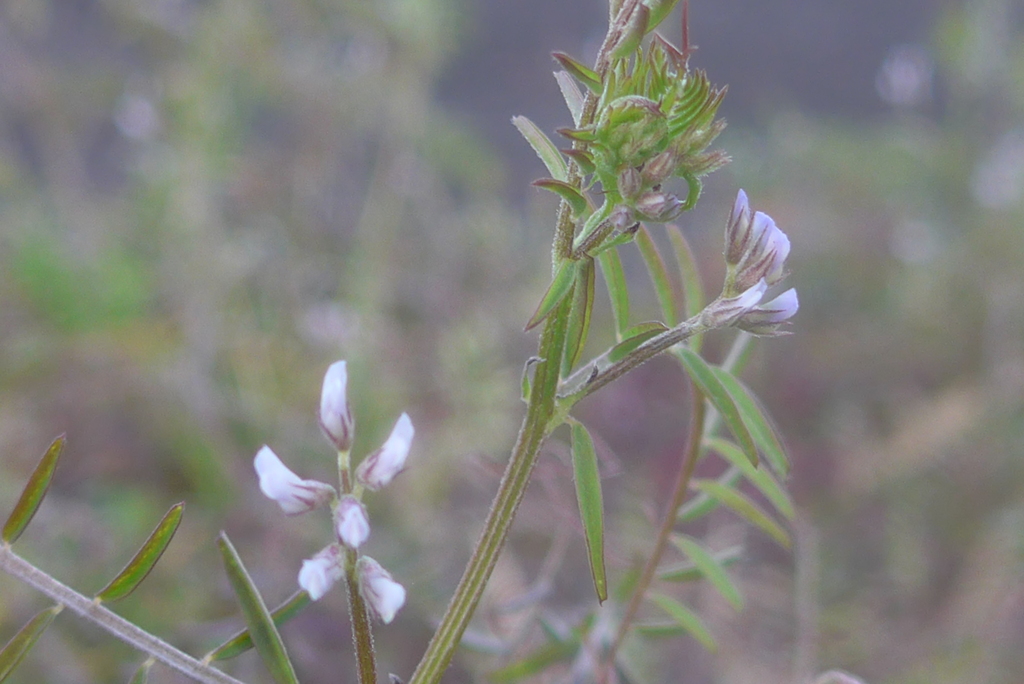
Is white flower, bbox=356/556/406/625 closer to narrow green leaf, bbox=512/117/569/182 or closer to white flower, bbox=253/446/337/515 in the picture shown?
white flower, bbox=253/446/337/515

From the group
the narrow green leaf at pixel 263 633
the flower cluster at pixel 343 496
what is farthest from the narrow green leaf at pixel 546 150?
the narrow green leaf at pixel 263 633

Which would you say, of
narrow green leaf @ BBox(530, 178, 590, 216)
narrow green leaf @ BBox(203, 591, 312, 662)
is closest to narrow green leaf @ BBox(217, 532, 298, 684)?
narrow green leaf @ BBox(203, 591, 312, 662)

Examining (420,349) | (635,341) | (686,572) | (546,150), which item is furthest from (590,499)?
(420,349)

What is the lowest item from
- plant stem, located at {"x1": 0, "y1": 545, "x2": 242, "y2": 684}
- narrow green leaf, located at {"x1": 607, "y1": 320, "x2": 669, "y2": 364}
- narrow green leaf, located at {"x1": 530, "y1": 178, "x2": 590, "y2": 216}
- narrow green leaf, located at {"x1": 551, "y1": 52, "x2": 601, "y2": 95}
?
plant stem, located at {"x1": 0, "y1": 545, "x2": 242, "y2": 684}

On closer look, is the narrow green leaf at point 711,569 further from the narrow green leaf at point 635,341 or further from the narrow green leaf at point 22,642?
the narrow green leaf at point 22,642

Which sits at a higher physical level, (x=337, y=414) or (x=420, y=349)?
(x=420, y=349)

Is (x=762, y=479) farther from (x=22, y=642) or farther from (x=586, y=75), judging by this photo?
(x=22, y=642)
